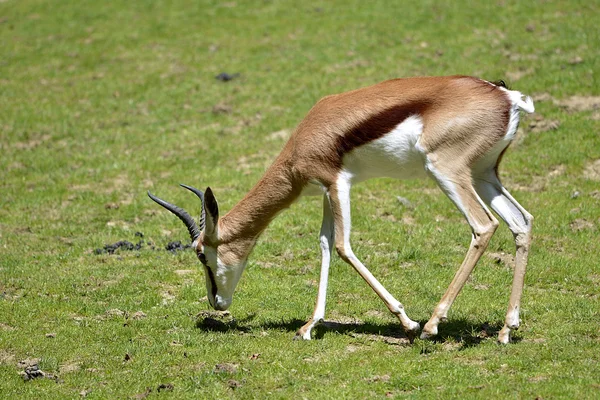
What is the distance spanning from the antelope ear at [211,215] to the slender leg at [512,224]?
278 cm

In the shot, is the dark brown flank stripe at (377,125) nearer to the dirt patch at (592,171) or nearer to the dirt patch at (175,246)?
the dirt patch at (175,246)

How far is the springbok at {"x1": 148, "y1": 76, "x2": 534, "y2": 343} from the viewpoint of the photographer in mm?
7703

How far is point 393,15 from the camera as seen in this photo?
2022cm

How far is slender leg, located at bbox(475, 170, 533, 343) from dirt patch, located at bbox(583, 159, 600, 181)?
4.93 meters

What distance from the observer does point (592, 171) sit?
41.6 feet

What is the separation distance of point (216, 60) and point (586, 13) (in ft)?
29.2

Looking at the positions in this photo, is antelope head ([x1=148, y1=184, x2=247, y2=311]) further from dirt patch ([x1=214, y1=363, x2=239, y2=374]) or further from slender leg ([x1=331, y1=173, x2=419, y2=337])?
dirt patch ([x1=214, y1=363, x2=239, y2=374])

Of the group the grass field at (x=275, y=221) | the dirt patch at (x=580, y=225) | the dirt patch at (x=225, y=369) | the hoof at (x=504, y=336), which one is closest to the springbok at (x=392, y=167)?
the hoof at (x=504, y=336)

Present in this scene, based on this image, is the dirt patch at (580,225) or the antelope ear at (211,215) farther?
the dirt patch at (580,225)

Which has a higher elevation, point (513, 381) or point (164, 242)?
point (513, 381)

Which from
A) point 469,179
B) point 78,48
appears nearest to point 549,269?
point 469,179

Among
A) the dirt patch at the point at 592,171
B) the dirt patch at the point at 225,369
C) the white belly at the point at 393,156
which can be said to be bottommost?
the dirt patch at the point at 592,171

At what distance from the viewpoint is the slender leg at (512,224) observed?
25.2 feet

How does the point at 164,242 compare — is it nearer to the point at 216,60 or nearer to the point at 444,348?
the point at 444,348
